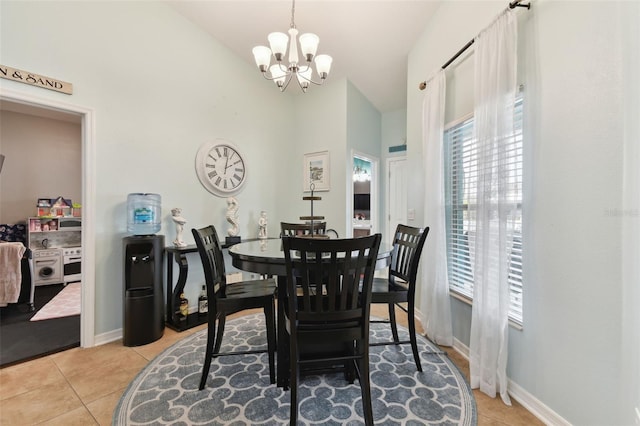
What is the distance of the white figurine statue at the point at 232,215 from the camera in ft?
10.9

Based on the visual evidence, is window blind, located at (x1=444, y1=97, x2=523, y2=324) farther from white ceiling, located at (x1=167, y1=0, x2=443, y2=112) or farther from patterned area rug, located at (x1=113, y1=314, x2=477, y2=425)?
white ceiling, located at (x1=167, y1=0, x2=443, y2=112)

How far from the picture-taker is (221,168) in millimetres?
3338

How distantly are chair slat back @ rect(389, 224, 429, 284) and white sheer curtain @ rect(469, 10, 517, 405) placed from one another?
374mm

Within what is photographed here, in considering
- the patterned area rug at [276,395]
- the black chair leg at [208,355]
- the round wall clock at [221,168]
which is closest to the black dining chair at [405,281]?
the patterned area rug at [276,395]

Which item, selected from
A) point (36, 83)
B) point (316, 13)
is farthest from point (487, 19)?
point (36, 83)

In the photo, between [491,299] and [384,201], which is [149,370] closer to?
[491,299]

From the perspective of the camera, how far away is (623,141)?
1108 mm

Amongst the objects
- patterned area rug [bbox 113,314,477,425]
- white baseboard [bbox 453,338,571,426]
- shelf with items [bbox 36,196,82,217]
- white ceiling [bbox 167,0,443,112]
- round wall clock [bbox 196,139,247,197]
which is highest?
white ceiling [bbox 167,0,443,112]

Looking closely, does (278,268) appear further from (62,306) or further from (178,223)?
(62,306)

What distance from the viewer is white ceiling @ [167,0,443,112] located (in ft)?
8.64

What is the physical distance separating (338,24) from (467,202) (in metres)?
2.33

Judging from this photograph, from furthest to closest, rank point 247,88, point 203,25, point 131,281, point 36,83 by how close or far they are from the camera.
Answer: point 247,88 < point 203,25 < point 131,281 < point 36,83

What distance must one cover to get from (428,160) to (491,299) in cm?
132

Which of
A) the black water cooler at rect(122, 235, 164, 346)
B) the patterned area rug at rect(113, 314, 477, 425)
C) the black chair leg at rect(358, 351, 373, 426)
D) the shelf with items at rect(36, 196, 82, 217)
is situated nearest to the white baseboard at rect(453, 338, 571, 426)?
the patterned area rug at rect(113, 314, 477, 425)
